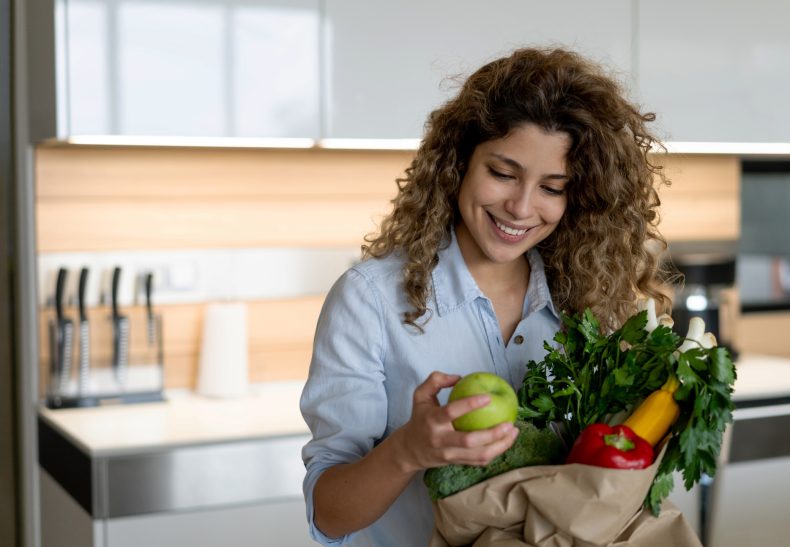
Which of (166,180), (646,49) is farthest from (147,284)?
(646,49)

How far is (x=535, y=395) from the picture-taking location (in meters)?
1.31

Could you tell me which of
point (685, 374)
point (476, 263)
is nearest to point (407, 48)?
point (476, 263)

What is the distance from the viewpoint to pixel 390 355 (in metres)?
1.43

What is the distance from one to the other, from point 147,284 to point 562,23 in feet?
4.20

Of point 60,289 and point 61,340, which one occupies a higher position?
point 60,289

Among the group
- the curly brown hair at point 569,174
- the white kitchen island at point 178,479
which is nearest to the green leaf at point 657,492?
the curly brown hair at point 569,174

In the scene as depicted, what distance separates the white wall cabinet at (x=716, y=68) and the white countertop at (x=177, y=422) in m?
1.30

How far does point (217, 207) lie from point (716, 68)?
146cm

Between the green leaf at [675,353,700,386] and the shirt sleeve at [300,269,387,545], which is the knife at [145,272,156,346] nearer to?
the shirt sleeve at [300,269,387,545]

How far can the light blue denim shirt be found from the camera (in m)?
1.37

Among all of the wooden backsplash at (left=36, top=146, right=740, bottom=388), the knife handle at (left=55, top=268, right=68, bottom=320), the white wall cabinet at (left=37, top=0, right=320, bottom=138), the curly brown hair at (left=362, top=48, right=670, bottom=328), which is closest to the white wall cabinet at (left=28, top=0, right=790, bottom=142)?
the white wall cabinet at (left=37, top=0, right=320, bottom=138)

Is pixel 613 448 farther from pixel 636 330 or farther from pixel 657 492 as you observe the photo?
pixel 636 330

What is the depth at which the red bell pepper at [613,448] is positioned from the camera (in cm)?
112

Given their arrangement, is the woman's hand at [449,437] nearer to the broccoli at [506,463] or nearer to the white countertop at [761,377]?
the broccoli at [506,463]
